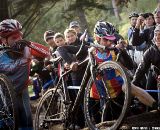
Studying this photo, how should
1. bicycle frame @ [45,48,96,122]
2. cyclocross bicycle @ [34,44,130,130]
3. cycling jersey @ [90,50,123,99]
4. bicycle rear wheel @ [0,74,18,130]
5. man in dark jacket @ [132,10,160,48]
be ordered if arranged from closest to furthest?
cyclocross bicycle @ [34,44,130,130]
cycling jersey @ [90,50,123,99]
bicycle frame @ [45,48,96,122]
bicycle rear wheel @ [0,74,18,130]
man in dark jacket @ [132,10,160,48]

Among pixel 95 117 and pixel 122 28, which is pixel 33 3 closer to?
pixel 95 117

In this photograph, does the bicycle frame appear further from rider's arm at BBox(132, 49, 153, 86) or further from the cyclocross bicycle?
rider's arm at BBox(132, 49, 153, 86)

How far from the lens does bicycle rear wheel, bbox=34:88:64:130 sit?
641cm

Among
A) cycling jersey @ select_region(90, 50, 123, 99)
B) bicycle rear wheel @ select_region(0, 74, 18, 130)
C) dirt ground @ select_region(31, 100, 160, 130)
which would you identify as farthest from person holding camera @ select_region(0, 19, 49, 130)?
dirt ground @ select_region(31, 100, 160, 130)

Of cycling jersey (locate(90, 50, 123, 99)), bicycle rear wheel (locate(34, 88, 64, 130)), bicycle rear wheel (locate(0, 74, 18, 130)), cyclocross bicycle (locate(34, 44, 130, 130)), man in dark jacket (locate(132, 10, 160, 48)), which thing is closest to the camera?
cyclocross bicycle (locate(34, 44, 130, 130))

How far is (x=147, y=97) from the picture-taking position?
5.43 metres

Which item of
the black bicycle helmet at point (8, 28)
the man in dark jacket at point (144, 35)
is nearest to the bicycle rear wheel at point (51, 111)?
the black bicycle helmet at point (8, 28)

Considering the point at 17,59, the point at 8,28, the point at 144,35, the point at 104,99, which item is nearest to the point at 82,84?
the point at 104,99

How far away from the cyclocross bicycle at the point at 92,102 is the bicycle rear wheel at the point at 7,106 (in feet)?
2.75

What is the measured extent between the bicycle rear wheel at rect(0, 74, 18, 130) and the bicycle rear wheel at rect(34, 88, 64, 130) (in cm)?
84

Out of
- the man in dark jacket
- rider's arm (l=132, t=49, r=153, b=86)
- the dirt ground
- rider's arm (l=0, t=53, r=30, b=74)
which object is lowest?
the dirt ground

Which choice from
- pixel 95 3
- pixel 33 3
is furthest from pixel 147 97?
pixel 95 3

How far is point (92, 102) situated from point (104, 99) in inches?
20.0

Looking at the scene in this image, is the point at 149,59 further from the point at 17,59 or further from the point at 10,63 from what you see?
the point at 10,63
